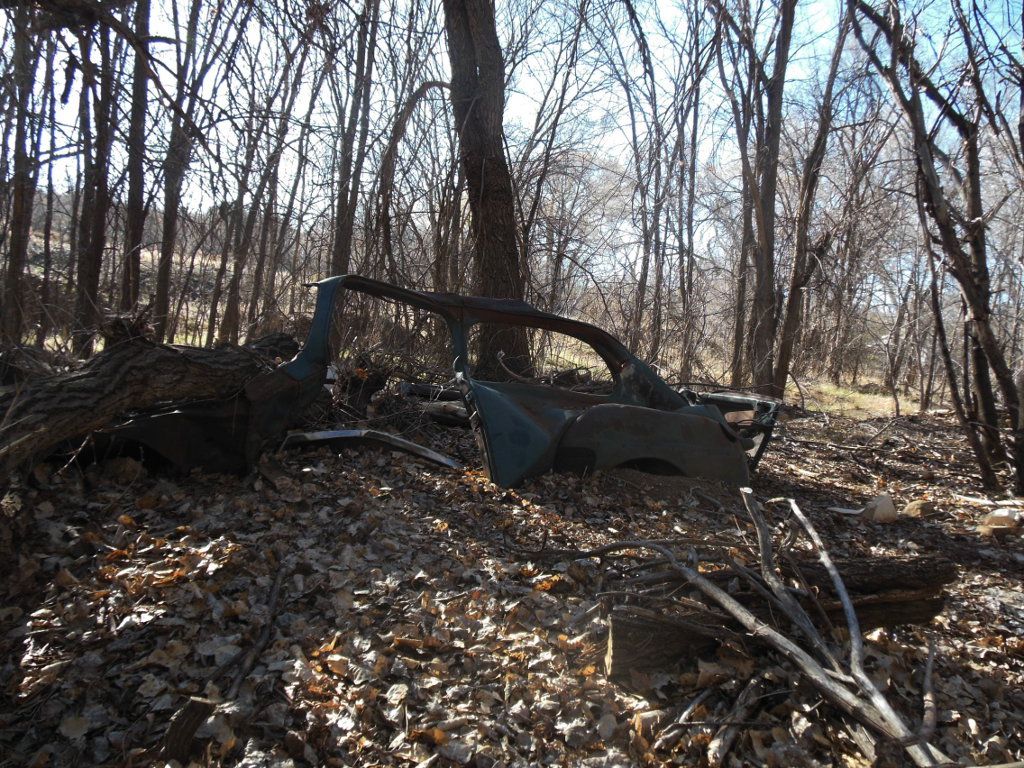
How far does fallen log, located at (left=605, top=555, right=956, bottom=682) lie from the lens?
257cm

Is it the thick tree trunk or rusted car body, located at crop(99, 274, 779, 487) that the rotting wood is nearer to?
rusted car body, located at crop(99, 274, 779, 487)

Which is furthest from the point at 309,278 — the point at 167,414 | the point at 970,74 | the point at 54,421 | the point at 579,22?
the point at 970,74

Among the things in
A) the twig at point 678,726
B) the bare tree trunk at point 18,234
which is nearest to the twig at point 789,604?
the twig at point 678,726

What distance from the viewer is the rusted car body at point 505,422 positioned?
13.4 ft

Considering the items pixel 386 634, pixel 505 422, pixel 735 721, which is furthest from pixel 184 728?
pixel 505 422

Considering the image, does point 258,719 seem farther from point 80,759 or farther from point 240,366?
point 240,366

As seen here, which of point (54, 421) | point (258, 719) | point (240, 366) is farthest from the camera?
point (240, 366)

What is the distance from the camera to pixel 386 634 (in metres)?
2.82

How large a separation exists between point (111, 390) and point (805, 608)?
336 cm

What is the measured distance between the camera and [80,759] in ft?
7.06

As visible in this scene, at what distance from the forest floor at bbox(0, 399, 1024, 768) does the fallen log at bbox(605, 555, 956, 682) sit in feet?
0.27

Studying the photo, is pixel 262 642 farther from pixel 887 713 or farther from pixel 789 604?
pixel 887 713

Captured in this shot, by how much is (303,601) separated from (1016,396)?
550cm

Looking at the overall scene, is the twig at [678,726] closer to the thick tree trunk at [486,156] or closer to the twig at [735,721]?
the twig at [735,721]
